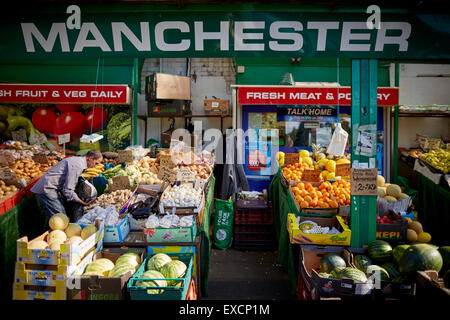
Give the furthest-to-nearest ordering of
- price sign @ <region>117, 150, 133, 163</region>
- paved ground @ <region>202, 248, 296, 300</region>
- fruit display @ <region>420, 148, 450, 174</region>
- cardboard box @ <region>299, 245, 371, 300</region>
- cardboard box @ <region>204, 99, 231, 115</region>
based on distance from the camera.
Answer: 1. cardboard box @ <region>204, 99, 231, 115</region>
2. price sign @ <region>117, 150, 133, 163</region>
3. fruit display @ <region>420, 148, 450, 174</region>
4. paved ground @ <region>202, 248, 296, 300</region>
5. cardboard box @ <region>299, 245, 371, 300</region>

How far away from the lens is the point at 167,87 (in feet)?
29.5

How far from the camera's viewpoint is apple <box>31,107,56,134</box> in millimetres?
9672

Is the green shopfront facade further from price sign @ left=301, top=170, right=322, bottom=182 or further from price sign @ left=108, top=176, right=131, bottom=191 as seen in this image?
price sign @ left=301, top=170, right=322, bottom=182

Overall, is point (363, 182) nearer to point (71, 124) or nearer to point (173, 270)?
point (173, 270)

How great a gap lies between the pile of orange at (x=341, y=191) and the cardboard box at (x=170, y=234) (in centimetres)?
245

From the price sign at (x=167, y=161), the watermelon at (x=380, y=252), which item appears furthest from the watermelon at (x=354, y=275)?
the price sign at (x=167, y=161)

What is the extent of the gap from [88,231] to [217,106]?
638 centimetres

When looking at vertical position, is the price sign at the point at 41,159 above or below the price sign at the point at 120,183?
above

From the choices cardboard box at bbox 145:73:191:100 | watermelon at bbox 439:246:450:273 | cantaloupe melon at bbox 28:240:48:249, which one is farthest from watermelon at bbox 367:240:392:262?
cardboard box at bbox 145:73:191:100

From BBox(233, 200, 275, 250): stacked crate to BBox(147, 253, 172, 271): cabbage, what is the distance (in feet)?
9.04

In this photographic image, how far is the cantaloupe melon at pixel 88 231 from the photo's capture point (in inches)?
142

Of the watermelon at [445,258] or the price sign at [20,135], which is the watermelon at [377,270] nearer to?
the watermelon at [445,258]

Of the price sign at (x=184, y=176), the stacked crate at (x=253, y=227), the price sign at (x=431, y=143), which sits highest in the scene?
the price sign at (x=431, y=143)
